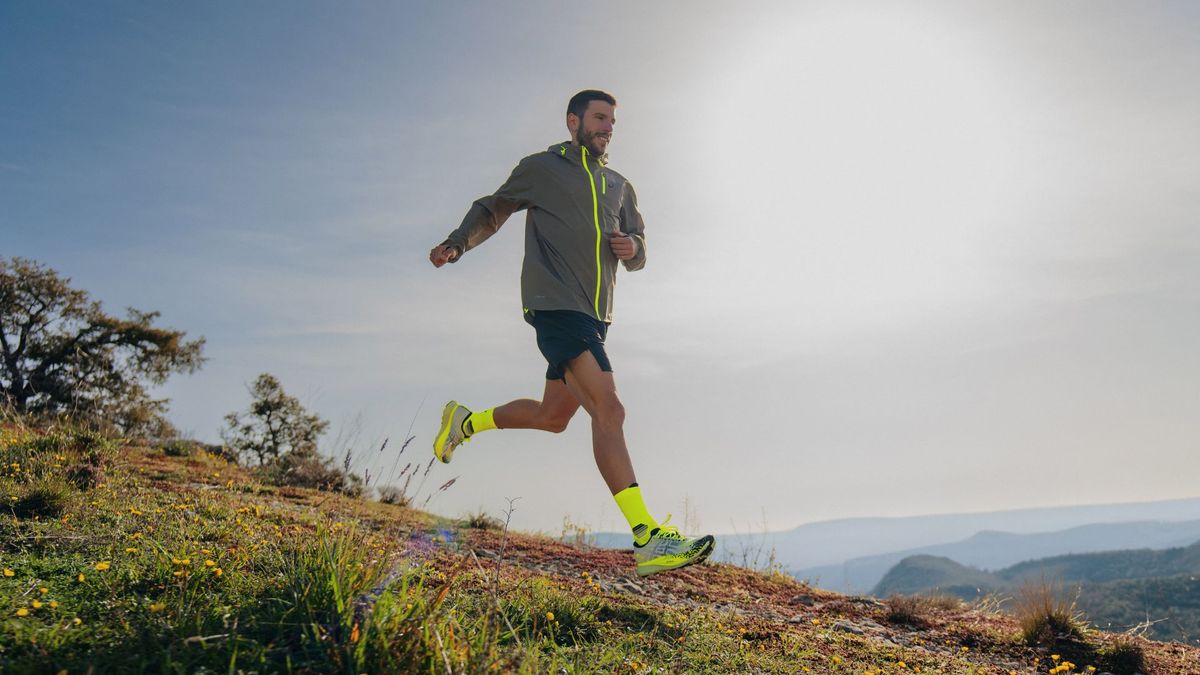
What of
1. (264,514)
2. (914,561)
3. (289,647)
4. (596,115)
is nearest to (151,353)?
(264,514)

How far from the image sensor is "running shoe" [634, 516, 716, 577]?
4305mm

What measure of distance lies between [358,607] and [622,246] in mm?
3057

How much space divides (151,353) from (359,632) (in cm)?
2366

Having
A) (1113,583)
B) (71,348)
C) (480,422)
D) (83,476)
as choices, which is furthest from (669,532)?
(1113,583)

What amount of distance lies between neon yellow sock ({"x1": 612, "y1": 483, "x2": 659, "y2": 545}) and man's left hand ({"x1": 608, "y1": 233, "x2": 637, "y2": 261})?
154cm

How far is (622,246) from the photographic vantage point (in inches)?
204

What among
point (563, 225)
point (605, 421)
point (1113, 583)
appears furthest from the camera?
point (1113, 583)

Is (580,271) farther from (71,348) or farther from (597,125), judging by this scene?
(71,348)

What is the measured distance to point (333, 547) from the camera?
3236 mm

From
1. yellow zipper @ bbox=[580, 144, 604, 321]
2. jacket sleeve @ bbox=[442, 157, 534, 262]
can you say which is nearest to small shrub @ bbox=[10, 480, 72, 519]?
jacket sleeve @ bbox=[442, 157, 534, 262]

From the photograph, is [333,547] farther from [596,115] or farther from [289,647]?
[596,115]

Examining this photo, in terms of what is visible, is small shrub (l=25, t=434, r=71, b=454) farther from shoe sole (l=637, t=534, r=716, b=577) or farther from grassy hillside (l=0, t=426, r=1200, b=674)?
shoe sole (l=637, t=534, r=716, b=577)

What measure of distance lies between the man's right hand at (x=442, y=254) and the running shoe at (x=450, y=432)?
141 centimetres

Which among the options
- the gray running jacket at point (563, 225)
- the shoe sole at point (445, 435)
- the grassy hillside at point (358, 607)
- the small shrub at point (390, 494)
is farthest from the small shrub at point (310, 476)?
the gray running jacket at point (563, 225)
